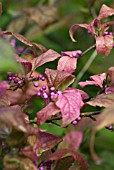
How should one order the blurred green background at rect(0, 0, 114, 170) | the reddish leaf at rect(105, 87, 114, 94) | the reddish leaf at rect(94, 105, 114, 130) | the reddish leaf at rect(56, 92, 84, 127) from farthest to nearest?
the blurred green background at rect(0, 0, 114, 170), the reddish leaf at rect(105, 87, 114, 94), the reddish leaf at rect(56, 92, 84, 127), the reddish leaf at rect(94, 105, 114, 130)

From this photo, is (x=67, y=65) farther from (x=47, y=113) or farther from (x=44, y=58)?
(x=47, y=113)

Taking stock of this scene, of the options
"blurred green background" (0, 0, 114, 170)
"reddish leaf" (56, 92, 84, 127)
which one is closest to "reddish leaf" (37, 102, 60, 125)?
"reddish leaf" (56, 92, 84, 127)

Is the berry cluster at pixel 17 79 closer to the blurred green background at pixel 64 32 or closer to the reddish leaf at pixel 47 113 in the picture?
the reddish leaf at pixel 47 113

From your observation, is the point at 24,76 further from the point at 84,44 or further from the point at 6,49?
the point at 84,44

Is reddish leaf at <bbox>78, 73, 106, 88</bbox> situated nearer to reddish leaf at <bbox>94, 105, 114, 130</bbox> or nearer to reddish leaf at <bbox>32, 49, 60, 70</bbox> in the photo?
reddish leaf at <bbox>32, 49, 60, 70</bbox>

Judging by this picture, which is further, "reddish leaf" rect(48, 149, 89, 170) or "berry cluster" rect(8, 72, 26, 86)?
"berry cluster" rect(8, 72, 26, 86)

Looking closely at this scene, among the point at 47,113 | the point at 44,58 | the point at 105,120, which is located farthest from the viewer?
the point at 44,58

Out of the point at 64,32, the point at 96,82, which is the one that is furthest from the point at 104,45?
the point at 64,32
